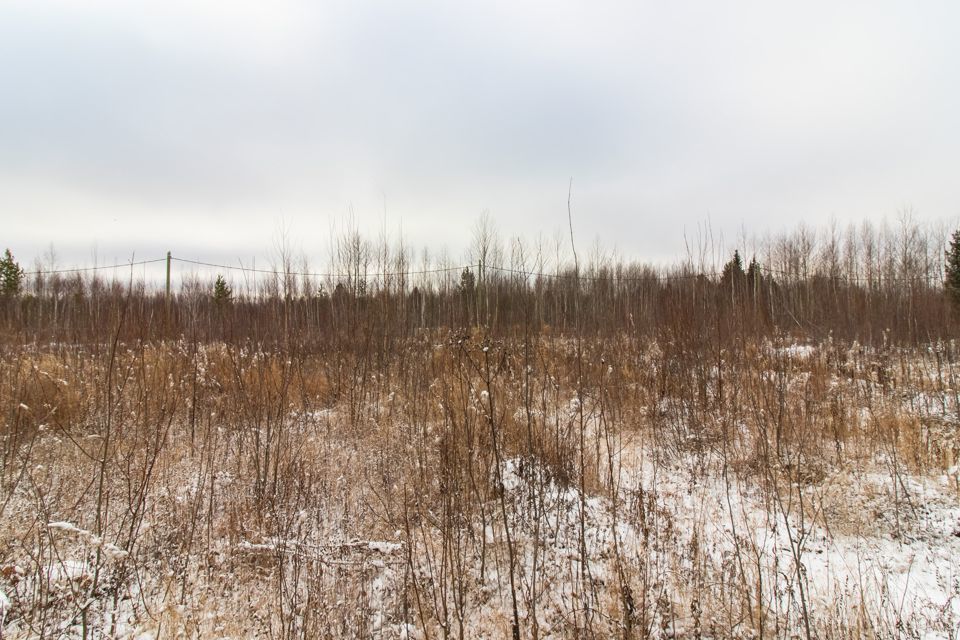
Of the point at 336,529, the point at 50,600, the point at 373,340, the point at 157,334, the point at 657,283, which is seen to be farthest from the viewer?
the point at 657,283

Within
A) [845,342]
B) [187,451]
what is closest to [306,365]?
[187,451]

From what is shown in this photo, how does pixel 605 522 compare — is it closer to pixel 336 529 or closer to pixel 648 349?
pixel 336 529

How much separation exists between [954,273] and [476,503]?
17378 mm

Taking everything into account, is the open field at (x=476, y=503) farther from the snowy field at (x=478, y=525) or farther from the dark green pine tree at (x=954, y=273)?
the dark green pine tree at (x=954, y=273)

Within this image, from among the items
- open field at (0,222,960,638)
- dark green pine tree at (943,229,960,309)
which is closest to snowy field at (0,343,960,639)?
open field at (0,222,960,638)

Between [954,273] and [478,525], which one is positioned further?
[954,273]

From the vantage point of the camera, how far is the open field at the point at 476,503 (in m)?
2.20

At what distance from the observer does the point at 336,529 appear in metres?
2.93

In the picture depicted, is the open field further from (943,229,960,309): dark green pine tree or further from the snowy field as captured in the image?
(943,229,960,309): dark green pine tree

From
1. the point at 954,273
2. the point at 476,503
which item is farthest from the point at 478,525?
the point at 954,273

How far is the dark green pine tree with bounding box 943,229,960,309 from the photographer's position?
1234 cm

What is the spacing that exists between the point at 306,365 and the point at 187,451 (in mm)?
3114

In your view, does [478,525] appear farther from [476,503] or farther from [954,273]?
[954,273]

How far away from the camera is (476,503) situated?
10.7 ft
